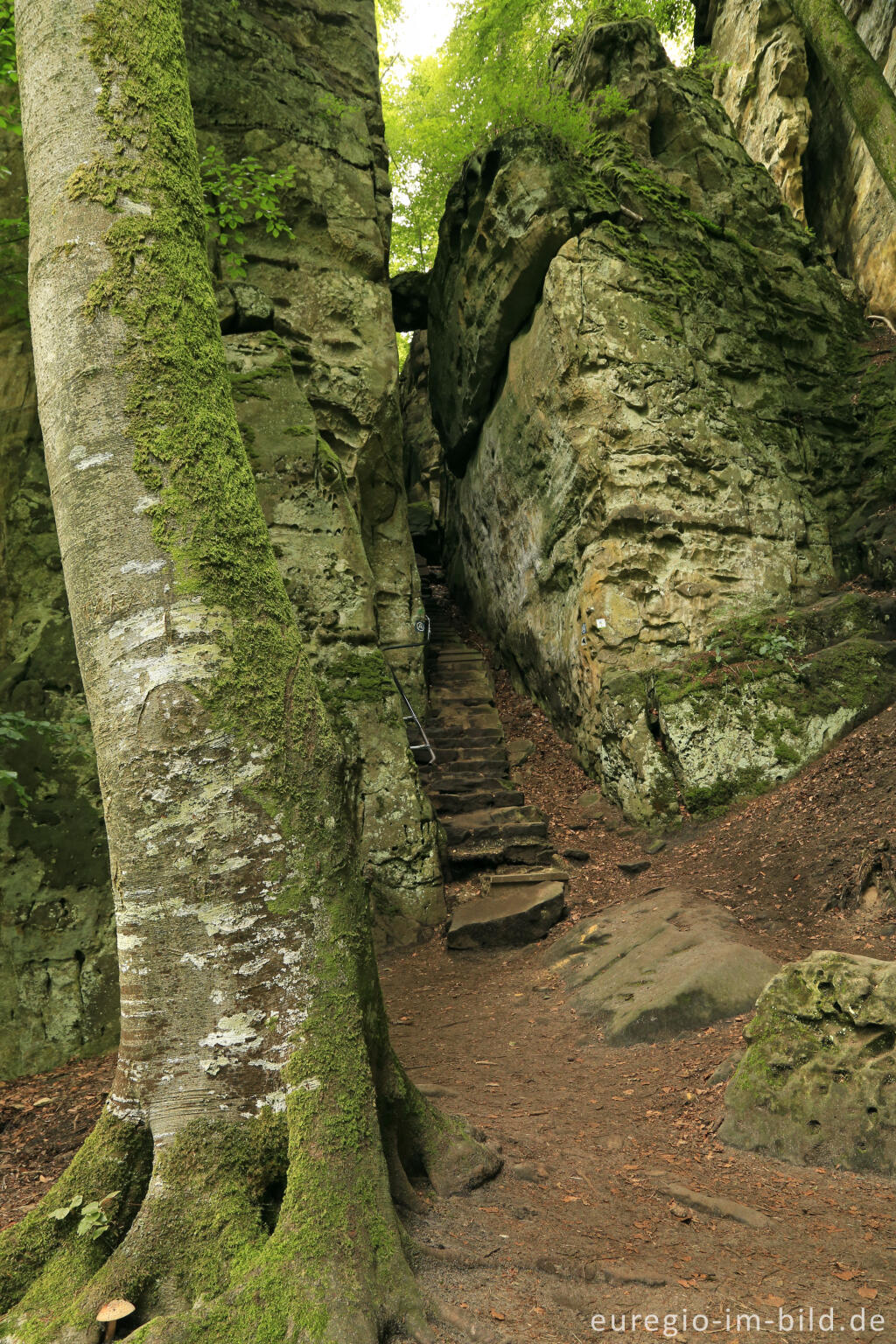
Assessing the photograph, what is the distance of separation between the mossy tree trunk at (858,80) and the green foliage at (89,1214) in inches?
323

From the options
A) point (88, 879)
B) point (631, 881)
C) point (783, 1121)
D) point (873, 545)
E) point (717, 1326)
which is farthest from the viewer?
point (873, 545)

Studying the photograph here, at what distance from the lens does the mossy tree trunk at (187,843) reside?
→ 2207 millimetres

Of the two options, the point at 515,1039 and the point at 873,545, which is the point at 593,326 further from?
the point at 515,1039

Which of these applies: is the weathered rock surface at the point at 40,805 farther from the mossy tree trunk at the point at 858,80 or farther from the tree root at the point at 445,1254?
the mossy tree trunk at the point at 858,80

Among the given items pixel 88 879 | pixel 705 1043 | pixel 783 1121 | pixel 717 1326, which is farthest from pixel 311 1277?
pixel 88 879

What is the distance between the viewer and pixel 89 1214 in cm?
235

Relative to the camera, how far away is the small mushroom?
6.75 feet

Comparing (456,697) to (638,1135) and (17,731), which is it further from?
(638,1135)

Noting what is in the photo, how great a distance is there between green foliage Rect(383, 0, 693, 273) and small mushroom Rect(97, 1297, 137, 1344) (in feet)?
41.5

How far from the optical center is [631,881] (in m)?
7.94

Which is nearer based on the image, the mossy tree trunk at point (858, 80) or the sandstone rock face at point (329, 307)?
the mossy tree trunk at point (858, 80)

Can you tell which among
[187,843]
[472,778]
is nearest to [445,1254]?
[187,843]

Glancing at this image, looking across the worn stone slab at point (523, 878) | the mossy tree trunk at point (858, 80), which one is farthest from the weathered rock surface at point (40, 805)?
the mossy tree trunk at point (858, 80)

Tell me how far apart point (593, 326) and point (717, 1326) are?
9959 mm
